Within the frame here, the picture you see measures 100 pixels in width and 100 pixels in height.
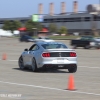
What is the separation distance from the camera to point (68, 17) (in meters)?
161

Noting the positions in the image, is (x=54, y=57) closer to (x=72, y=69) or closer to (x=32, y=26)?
(x=72, y=69)

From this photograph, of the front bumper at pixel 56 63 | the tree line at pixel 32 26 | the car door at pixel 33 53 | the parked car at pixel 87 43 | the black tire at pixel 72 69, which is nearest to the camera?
the front bumper at pixel 56 63

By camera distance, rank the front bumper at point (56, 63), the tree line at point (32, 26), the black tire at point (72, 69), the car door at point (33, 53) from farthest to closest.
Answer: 1. the tree line at point (32, 26)
2. the car door at point (33, 53)
3. the black tire at point (72, 69)
4. the front bumper at point (56, 63)

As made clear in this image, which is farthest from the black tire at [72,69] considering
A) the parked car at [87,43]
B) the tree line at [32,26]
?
the tree line at [32,26]

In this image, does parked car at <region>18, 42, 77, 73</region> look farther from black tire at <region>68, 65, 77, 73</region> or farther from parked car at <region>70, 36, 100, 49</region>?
parked car at <region>70, 36, 100, 49</region>

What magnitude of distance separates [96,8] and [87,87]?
13154 cm

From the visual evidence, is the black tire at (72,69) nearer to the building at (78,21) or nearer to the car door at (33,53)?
the car door at (33,53)

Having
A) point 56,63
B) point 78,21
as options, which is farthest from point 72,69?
point 78,21

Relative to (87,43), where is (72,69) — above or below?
above

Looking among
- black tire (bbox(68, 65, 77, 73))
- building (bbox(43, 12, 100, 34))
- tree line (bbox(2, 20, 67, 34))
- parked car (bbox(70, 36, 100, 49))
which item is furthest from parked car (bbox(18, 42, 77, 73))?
tree line (bbox(2, 20, 67, 34))

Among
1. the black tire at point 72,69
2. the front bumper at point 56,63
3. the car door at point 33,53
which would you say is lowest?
the black tire at point 72,69

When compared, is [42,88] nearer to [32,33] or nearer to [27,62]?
[27,62]

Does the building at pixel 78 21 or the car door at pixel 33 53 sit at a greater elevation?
the car door at pixel 33 53

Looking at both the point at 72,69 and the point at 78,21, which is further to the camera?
the point at 78,21
